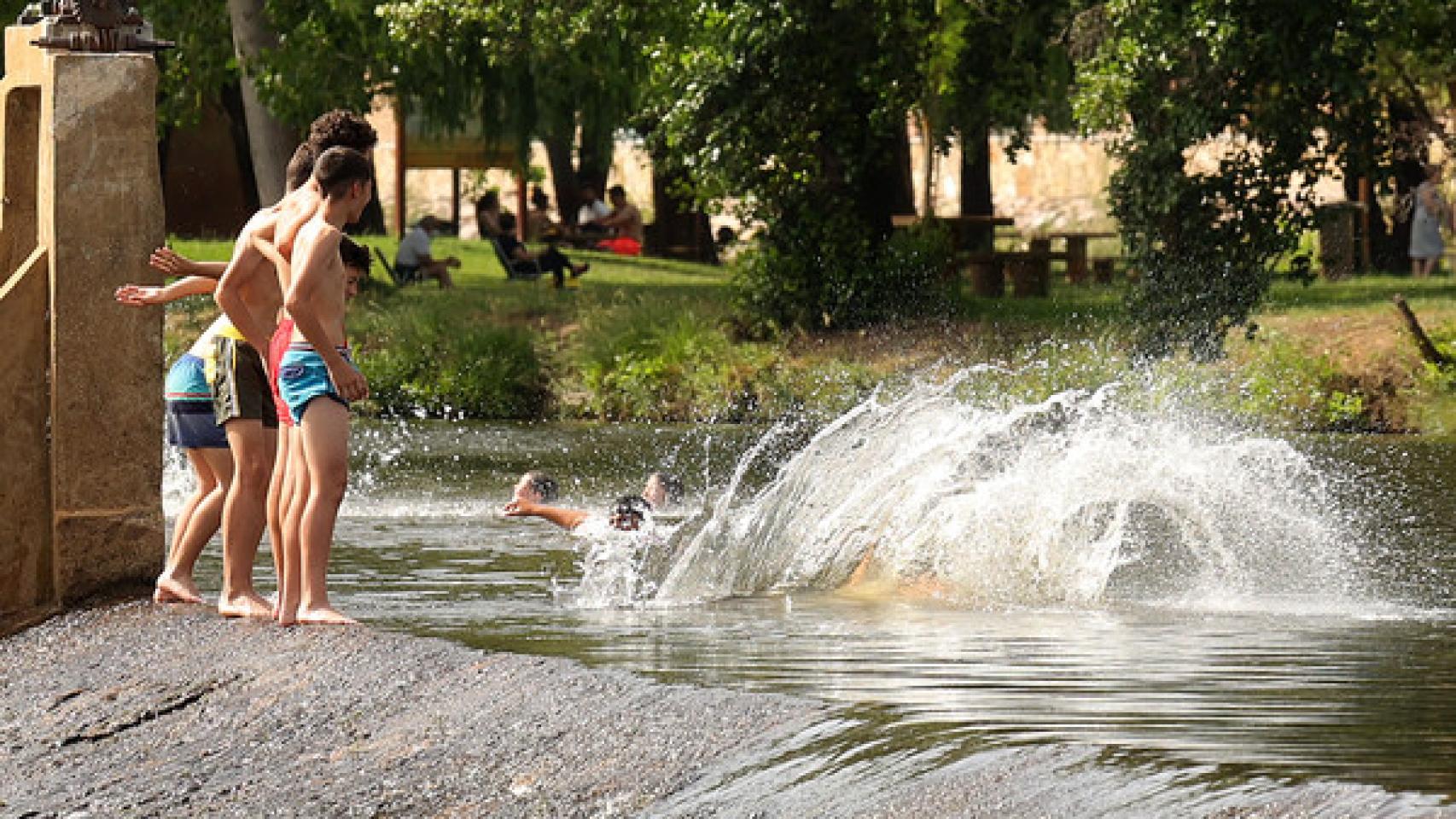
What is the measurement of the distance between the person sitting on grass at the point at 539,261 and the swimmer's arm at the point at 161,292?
79.9 feet

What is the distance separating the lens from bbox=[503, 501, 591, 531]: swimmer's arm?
13.7 metres

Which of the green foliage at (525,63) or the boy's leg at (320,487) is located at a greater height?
the green foliage at (525,63)

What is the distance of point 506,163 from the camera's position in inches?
1764

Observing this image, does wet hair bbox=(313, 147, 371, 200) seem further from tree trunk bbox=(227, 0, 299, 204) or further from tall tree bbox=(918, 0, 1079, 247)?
tree trunk bbox=(227, 0, 299, 204)

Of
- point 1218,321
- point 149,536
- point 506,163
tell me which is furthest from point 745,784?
point 506,163

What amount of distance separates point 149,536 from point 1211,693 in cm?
454

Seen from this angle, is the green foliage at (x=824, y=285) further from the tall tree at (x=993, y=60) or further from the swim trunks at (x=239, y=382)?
the swim trunks at (x=239, y=382)

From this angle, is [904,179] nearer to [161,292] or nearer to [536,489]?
[536,489]

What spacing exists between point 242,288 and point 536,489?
452 cm

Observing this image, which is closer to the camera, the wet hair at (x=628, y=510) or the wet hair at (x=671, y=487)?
the wet hair at (x=628, y=510)

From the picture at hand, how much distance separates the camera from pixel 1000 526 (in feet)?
41.2

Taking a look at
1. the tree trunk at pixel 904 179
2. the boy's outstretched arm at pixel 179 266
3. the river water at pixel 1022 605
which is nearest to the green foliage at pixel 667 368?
the tree trunk at pixel 904 179

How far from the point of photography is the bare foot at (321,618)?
10.1 metres

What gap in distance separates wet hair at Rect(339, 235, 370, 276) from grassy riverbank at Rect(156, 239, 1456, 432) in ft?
43.8
